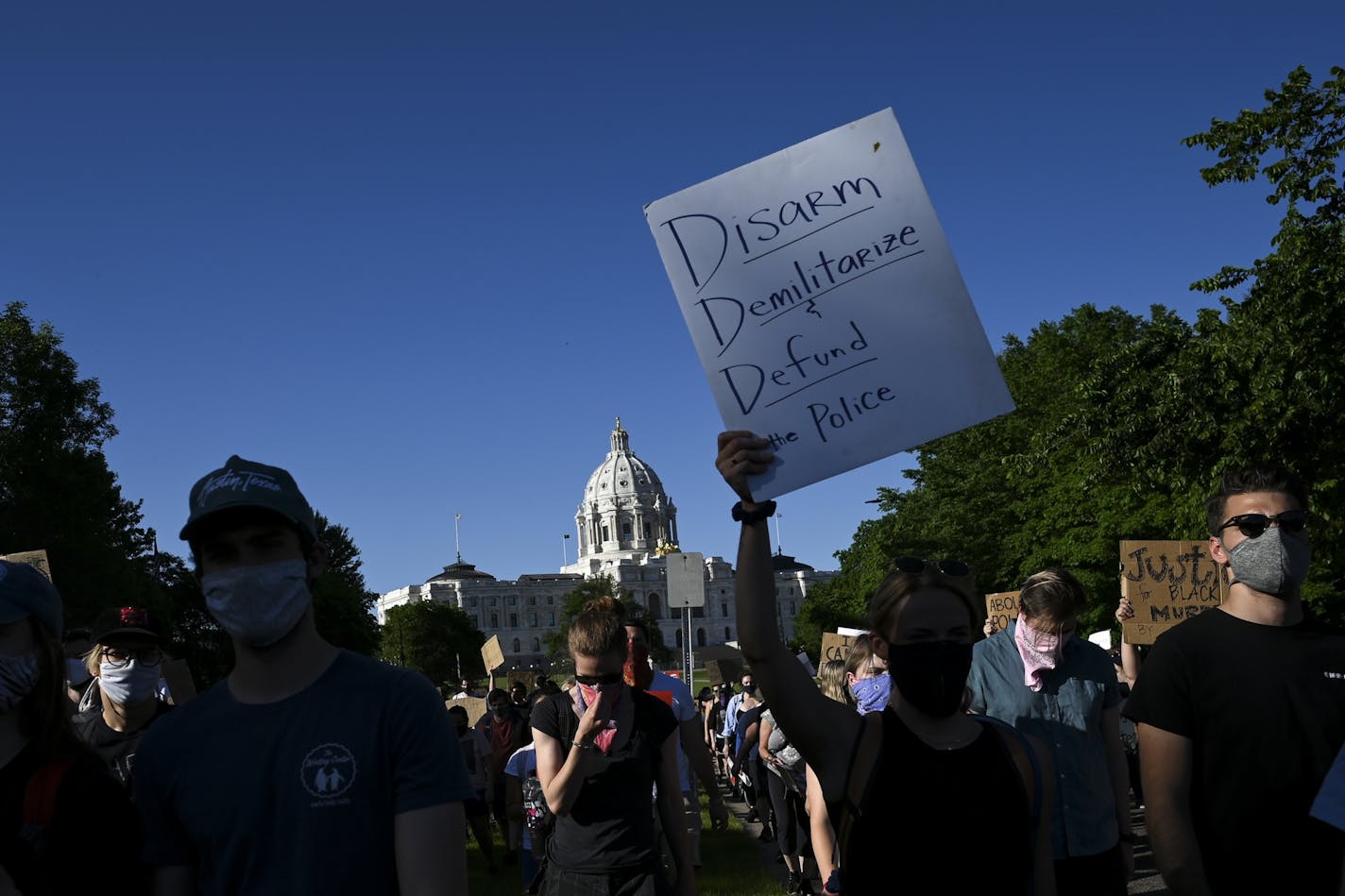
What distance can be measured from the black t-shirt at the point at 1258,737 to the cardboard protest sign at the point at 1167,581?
5.96 m

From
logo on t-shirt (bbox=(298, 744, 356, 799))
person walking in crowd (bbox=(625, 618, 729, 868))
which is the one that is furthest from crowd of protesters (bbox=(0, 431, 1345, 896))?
person walking in crowd (bbox=(625, 618, 729, 868))

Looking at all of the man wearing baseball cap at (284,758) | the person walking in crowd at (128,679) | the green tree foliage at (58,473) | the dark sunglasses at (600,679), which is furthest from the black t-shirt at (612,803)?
the green tree foliage at (58,473)

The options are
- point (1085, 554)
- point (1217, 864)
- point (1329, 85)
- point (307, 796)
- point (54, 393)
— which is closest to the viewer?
point (307, 796)

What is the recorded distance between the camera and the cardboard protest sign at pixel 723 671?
2366 cm

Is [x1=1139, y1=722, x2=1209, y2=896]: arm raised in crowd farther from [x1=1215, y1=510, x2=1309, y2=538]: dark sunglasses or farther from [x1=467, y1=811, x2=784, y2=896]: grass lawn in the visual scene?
[x1=467, y1=811, x2=784, y2=896]: grass lawn

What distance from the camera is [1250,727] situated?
11.5 feet

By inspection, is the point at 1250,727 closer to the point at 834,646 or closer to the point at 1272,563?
the point at 1272,563

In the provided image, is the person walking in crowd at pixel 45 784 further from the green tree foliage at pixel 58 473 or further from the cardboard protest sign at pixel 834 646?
the green tree foliage at pixel 58 473

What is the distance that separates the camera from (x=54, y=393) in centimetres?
3938

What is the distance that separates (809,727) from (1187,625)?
121 cm

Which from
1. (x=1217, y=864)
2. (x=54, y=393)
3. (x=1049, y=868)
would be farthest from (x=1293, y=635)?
(x=54, y=393)

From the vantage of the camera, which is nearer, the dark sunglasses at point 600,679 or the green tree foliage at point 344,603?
the dark sunglasses at point 600,679

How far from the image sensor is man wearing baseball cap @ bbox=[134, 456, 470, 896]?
8.46 ft

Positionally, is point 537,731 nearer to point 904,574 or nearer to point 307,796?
point 904,574
